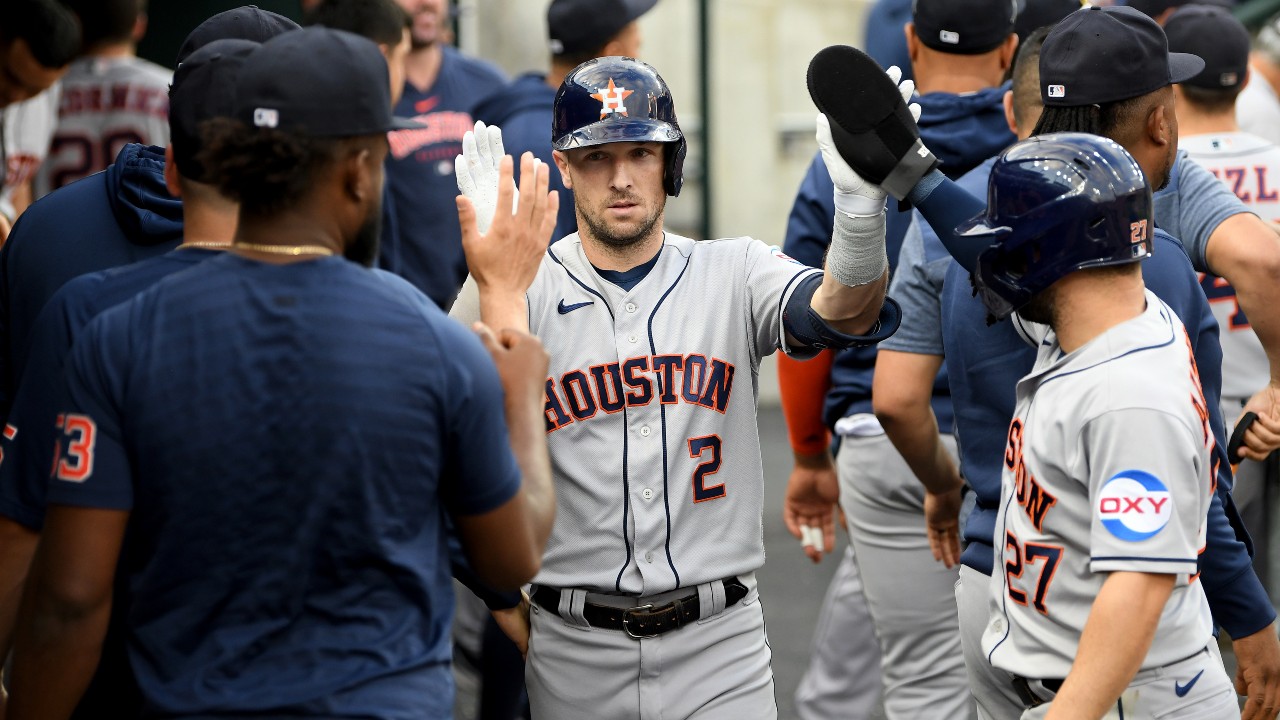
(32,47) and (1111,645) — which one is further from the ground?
(32,47)

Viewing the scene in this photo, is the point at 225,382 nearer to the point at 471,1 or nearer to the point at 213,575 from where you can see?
the point at 213,575

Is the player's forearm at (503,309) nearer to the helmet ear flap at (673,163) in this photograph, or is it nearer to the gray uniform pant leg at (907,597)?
the helmet ear flap at (673,163)

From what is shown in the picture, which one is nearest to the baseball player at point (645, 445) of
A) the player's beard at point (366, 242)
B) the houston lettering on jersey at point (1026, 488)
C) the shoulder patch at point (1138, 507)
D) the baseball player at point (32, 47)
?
the houston lettering on jersey at point (1026, 488)

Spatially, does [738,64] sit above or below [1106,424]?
above

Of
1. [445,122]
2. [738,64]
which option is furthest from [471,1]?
[445,122]

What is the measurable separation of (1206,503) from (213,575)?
1.77m

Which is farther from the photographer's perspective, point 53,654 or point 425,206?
point 425,206

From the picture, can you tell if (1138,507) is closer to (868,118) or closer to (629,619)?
(868,118)

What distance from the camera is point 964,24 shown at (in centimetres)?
467

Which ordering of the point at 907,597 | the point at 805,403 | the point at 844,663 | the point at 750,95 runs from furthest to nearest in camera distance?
1. the point at 750,95
2. the point at 844,663
3. the point at 805,403
4. the point at 907,597

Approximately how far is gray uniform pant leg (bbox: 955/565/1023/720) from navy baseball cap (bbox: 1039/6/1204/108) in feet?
3.69

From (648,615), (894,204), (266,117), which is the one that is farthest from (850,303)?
(894,204)

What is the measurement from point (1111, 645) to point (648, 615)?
3.79 feet

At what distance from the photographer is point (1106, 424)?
268 cm
